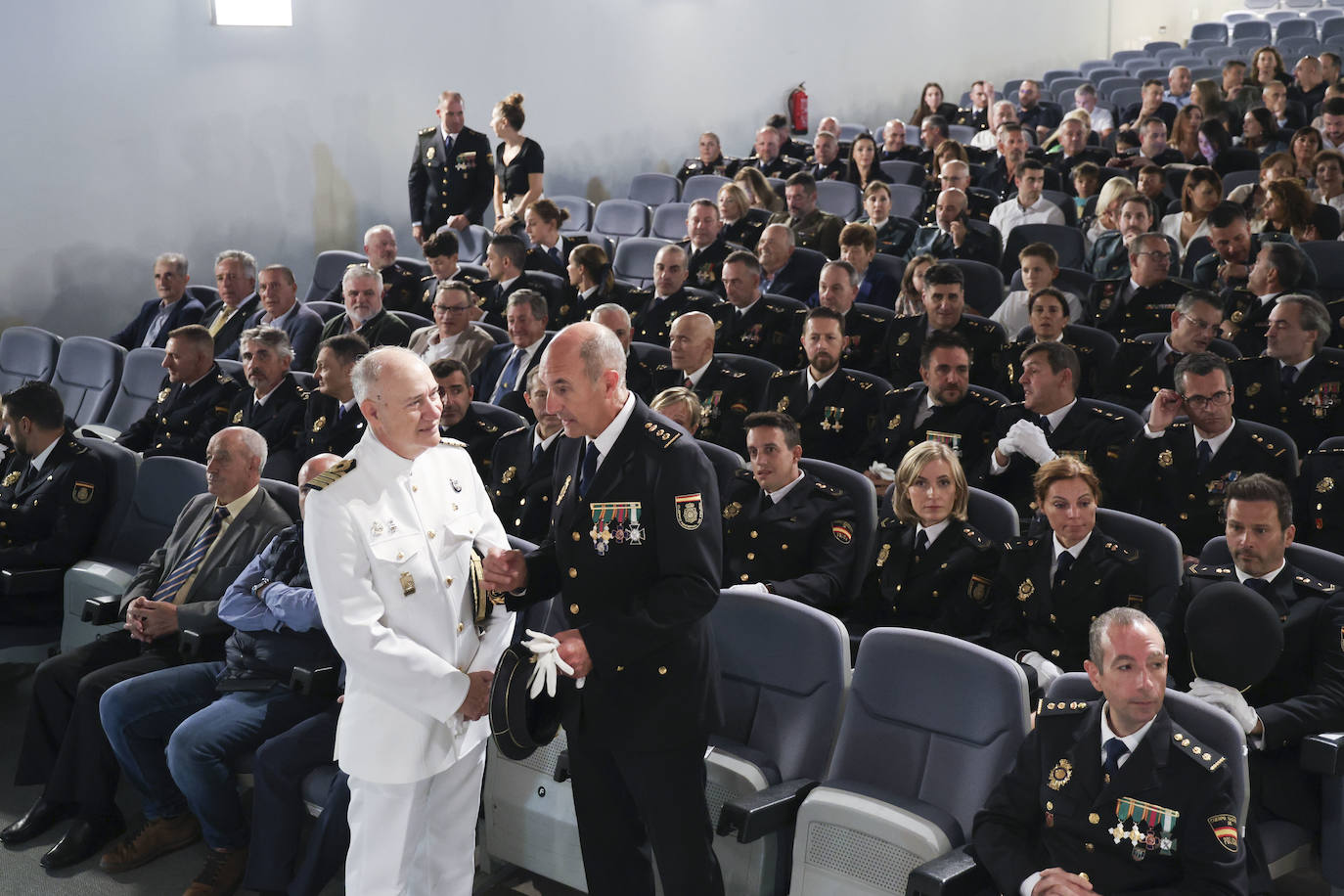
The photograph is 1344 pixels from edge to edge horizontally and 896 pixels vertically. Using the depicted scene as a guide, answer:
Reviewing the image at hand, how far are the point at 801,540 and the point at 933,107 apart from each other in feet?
28.6

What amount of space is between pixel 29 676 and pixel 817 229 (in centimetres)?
463

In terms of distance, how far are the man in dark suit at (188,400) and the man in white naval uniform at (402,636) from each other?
3023 mm

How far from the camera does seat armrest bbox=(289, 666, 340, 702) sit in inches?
117

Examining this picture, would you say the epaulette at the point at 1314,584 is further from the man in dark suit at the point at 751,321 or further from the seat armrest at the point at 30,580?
the seat armrest at the point at 30,580

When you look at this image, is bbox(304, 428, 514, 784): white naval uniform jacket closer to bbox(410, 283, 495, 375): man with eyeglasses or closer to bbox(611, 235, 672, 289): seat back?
bbox(410, 283, 495, 375): man with eyeglasses

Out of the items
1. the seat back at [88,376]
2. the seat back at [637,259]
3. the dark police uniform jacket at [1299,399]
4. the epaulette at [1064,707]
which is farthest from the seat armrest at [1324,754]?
the seat back at [88,376]

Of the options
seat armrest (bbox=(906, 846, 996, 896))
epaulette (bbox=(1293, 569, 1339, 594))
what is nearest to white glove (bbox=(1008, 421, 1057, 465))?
epaulette (bbox=(1293, 569, 1339, 594))

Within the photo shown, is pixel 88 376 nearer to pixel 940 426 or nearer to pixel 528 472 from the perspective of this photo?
A: pixel 528 472

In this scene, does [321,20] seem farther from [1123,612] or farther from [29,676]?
[1123,612]

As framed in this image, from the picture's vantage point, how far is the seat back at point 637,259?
7.18 metres

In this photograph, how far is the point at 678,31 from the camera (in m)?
10.4

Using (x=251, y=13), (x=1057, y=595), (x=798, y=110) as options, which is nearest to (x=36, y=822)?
(x=1057, y=595)

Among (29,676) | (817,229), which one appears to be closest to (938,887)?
(29,676)

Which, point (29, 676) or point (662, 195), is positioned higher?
point (662, 195)
